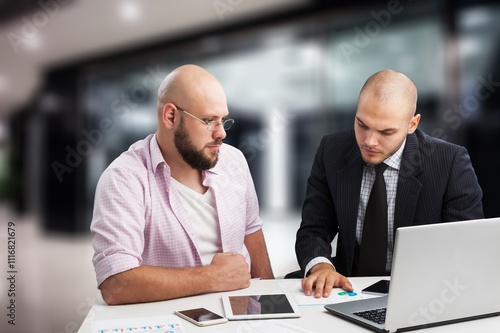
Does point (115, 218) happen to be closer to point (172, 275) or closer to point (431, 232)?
point (172, 275)

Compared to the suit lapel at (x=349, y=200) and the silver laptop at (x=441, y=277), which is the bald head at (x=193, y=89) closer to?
the suit lapel at (x=349, y=200)

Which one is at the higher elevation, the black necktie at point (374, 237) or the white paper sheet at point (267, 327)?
the black necktie at point (374, 237)

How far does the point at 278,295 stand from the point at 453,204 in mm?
963

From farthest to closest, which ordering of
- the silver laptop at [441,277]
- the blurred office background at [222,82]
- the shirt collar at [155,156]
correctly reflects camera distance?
the blurred office background at [222,82]
the shirt collar at [155,156]
the silver laptop at [441,277]

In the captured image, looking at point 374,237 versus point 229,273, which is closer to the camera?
point 229,273

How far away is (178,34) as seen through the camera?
5.87 meters

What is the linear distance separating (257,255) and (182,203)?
20.0 inches

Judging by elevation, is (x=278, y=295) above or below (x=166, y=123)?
below

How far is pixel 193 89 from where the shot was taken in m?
2.18

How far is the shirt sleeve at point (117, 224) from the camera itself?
1.73m

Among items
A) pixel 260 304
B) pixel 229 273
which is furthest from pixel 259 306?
pixel 229 273

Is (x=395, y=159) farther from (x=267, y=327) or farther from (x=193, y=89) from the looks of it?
(x=267, y=327)

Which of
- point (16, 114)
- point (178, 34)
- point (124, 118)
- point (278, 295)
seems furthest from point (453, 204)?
point (16, 114)

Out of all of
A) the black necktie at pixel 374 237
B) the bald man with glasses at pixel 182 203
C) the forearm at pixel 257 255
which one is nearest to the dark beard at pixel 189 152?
the bald man with glasses at pixel 182 203
